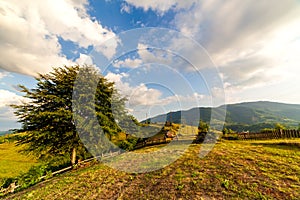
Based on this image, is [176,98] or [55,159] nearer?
[176,98]

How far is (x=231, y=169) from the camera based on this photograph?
8.15m

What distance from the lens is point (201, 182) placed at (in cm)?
701

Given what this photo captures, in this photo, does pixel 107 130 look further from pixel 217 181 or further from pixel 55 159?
pixel 217 181

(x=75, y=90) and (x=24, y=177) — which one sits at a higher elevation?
(x=75, y=90)

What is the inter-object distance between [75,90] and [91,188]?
10.1 m

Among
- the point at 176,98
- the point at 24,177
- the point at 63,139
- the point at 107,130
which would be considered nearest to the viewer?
the point at 24,177

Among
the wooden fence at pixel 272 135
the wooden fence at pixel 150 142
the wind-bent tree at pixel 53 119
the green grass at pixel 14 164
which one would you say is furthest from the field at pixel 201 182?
the wooden fence at pixel 150 142

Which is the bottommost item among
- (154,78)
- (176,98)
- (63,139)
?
(63,139)

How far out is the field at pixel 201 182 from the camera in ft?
19.7

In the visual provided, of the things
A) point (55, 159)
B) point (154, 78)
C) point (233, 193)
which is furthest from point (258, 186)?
point (55, 159)

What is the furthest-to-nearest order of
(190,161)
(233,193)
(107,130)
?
(107,130) → (190,161) → (233,193)

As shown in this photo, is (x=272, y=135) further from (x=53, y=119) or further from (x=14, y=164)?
(x=14, y=164)

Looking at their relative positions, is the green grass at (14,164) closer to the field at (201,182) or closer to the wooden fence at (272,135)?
the field at (201,182)

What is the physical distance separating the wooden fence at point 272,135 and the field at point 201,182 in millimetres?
8702
